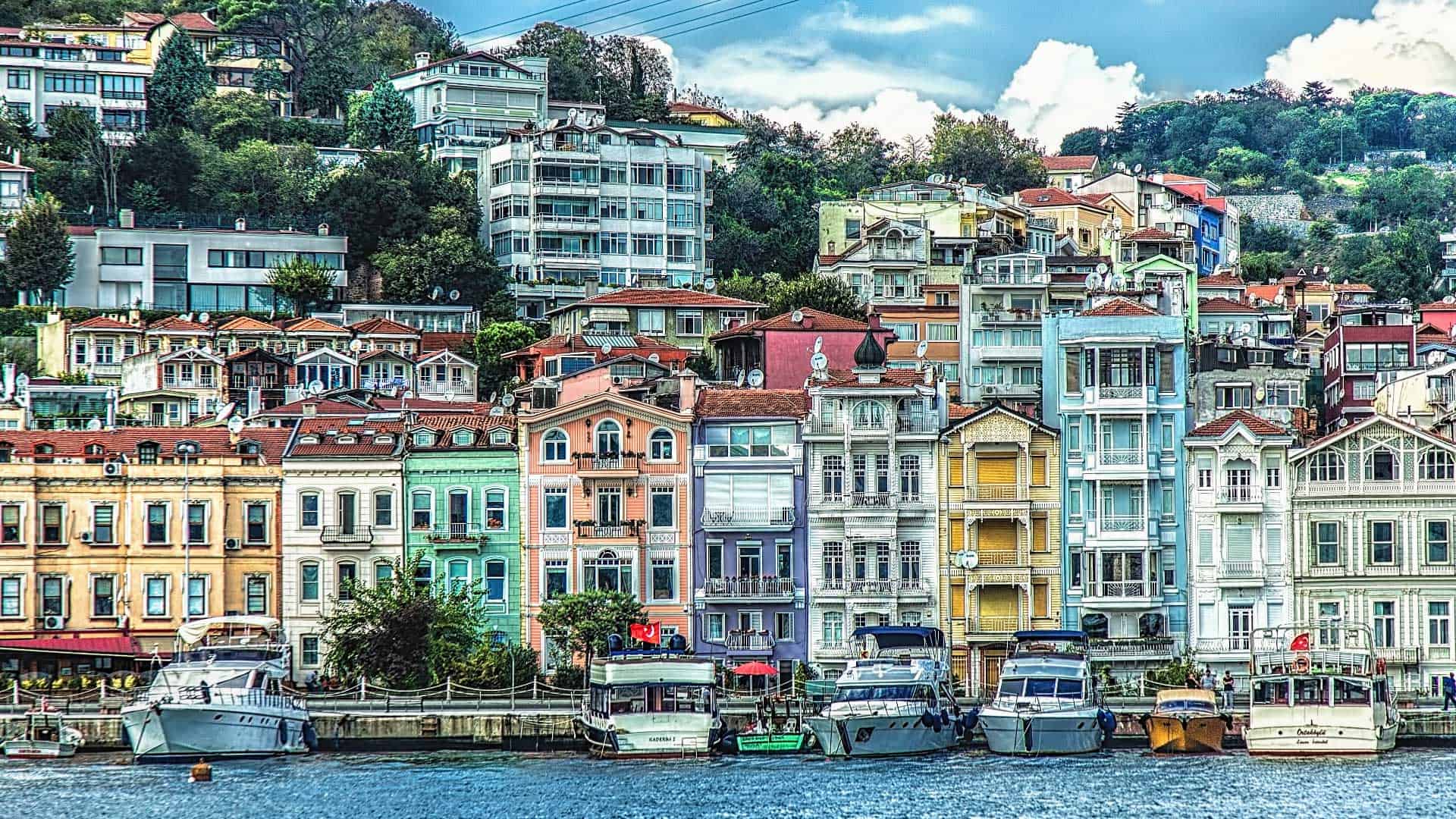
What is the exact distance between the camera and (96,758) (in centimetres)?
7550

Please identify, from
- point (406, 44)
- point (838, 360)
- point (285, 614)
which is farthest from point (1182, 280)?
point (406, 44)

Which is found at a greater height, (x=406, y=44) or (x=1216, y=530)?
(x=406, y=44)

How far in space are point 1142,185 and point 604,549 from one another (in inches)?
3000

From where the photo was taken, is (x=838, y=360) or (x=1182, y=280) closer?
(x=838, y=360)

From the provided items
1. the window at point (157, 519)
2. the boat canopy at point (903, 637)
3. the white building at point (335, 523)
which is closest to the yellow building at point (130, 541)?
the window at point (157, 519)

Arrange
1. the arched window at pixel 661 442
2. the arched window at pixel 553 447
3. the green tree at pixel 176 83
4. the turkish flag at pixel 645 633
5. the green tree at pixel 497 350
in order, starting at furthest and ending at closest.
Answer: the green tree at pixel 176 83 < the green tree at pixel 497 350 < the arched window at pixel 661 442 < the arched window at pixel 553 447 < the turkish flag at pixel 645 633

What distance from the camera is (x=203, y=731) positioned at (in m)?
75.2

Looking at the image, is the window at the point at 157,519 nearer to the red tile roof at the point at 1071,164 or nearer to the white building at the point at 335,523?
the white building at the point at 335,523

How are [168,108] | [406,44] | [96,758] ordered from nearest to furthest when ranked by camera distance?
[96,758]
[168,108]
[406,44]

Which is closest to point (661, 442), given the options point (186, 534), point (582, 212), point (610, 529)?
point (610, 529)

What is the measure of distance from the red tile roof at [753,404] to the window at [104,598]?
1953cm

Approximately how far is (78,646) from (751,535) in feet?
70.4

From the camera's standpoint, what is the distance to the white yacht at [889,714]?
249ft

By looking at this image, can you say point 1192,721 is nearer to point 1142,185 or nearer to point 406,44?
point 1142,185
